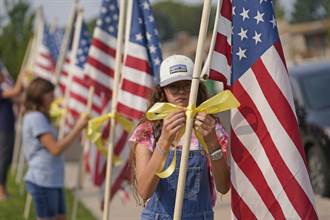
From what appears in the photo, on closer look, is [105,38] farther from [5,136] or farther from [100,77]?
[5,136]

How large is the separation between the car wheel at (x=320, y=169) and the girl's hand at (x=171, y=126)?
6382mm

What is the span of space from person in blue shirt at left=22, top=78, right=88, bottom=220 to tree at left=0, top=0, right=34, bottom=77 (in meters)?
18.7

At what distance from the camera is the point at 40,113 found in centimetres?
673

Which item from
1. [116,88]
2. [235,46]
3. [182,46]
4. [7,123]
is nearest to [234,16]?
[235,46]

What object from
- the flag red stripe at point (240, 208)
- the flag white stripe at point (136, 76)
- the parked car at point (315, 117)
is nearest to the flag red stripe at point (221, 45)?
the flag red stripe at point (240, 208)

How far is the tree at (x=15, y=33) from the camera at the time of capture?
86.2ft

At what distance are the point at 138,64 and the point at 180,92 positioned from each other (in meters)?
2.42

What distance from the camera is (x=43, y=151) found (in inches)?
270

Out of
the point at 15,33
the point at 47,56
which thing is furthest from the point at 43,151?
the point at 15,33

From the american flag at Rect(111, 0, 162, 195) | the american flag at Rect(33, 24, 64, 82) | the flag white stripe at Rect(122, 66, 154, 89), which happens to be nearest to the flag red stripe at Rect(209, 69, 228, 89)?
the american flag at Rect(111, 0, 162, 195)

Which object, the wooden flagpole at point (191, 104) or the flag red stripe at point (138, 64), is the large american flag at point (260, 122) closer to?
the wooden flagpole at point (191, 104)

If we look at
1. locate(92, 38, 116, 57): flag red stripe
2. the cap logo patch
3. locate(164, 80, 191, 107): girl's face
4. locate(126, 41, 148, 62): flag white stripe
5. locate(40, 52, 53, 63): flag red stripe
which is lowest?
locate(164, 80, 191, 107): girl's face

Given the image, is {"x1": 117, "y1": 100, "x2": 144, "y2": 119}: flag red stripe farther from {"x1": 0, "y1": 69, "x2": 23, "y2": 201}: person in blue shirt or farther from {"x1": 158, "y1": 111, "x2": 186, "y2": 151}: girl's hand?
{"x1": 0, "y1": 69, "x2": 23, "y2": 201}: person in blue shirt

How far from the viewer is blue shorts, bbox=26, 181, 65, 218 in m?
6.71
